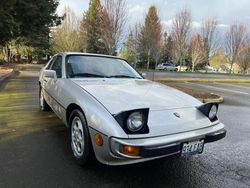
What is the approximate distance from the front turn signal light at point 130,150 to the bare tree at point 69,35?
32.3 m

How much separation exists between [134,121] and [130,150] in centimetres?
31

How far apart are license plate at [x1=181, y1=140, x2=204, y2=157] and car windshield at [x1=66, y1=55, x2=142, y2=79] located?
1.98 m

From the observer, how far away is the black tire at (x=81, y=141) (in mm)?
3352

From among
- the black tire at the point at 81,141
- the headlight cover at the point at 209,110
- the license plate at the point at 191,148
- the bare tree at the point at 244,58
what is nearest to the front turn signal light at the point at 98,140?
the black tire at the point at 81,141

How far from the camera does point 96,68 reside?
4.73m

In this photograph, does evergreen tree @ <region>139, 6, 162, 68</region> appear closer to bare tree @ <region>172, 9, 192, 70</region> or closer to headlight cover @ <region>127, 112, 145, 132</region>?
bare tree @ <region>172, 9, 192, 70</region>

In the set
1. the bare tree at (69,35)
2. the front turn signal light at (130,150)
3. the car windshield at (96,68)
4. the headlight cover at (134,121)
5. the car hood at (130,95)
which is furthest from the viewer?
the bare tree at (69,35)

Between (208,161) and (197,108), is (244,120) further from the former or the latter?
(197,108)

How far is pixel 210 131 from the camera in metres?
3.38

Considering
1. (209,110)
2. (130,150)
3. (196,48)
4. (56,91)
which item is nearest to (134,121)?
(130,150)

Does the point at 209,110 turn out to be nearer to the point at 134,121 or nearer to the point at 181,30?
the point at 134,121

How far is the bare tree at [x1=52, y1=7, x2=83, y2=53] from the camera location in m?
34.3

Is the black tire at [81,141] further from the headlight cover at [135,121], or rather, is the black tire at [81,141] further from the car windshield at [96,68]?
the car windshield at [96,68]

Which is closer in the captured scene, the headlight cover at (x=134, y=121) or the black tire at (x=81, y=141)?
the headlight cover at (x=134, y=121)
